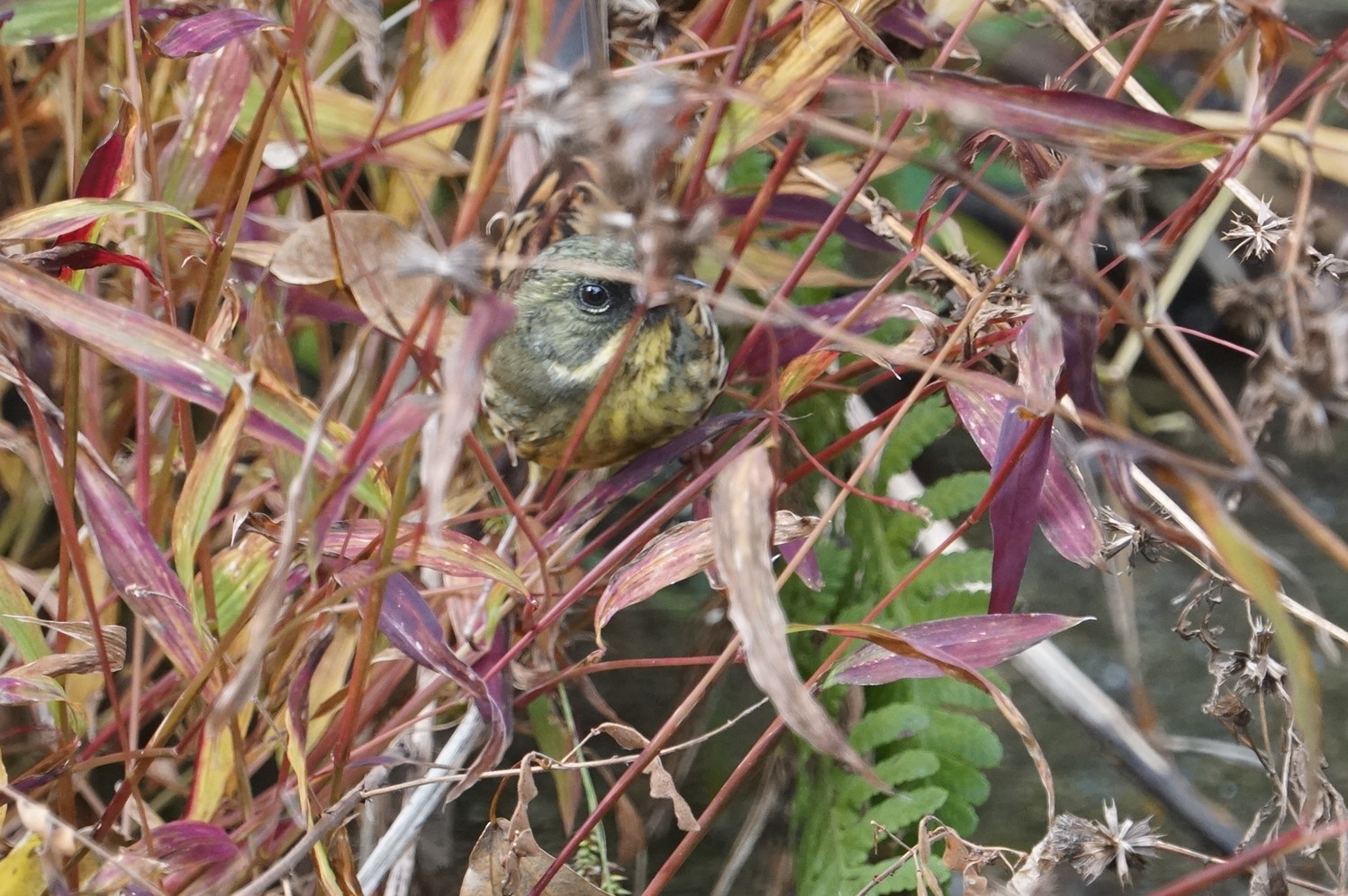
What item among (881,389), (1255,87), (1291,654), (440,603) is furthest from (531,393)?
(1291,654)

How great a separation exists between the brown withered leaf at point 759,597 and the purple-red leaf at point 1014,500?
22cm

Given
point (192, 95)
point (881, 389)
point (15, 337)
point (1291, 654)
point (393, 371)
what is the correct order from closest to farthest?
point (1291, 654) < point (393, 371) < point (15, 337) < point (192, 95) < point (881, 389)

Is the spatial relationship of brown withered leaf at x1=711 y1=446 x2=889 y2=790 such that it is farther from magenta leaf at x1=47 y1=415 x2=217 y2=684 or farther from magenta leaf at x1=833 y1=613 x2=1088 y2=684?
magenta leaf at x1=47 y1=415 x2=217 y2=684

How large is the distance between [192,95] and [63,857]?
632 mm

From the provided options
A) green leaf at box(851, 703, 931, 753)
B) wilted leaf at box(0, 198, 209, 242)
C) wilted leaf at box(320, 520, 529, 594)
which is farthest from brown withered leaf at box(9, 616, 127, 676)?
green leaf at box(851, 703, 931, 753)

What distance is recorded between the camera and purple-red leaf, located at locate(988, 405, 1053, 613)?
2.37ft

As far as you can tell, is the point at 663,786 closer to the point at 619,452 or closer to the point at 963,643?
the point at 963,643

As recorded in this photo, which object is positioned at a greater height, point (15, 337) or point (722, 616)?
point (15, 337)

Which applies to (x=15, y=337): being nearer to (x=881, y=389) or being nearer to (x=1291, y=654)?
(x=1291, y=654)

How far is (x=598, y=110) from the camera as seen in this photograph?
1.64ft

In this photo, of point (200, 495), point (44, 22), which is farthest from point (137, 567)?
point (44, 22)

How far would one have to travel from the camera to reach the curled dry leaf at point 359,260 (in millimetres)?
791

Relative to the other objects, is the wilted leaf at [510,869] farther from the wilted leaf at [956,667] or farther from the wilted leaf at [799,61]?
the wilted leaf at [799,61]

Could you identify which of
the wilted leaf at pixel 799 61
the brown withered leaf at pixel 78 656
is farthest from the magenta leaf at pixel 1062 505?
the brown withered leaf at pixel 78 656
